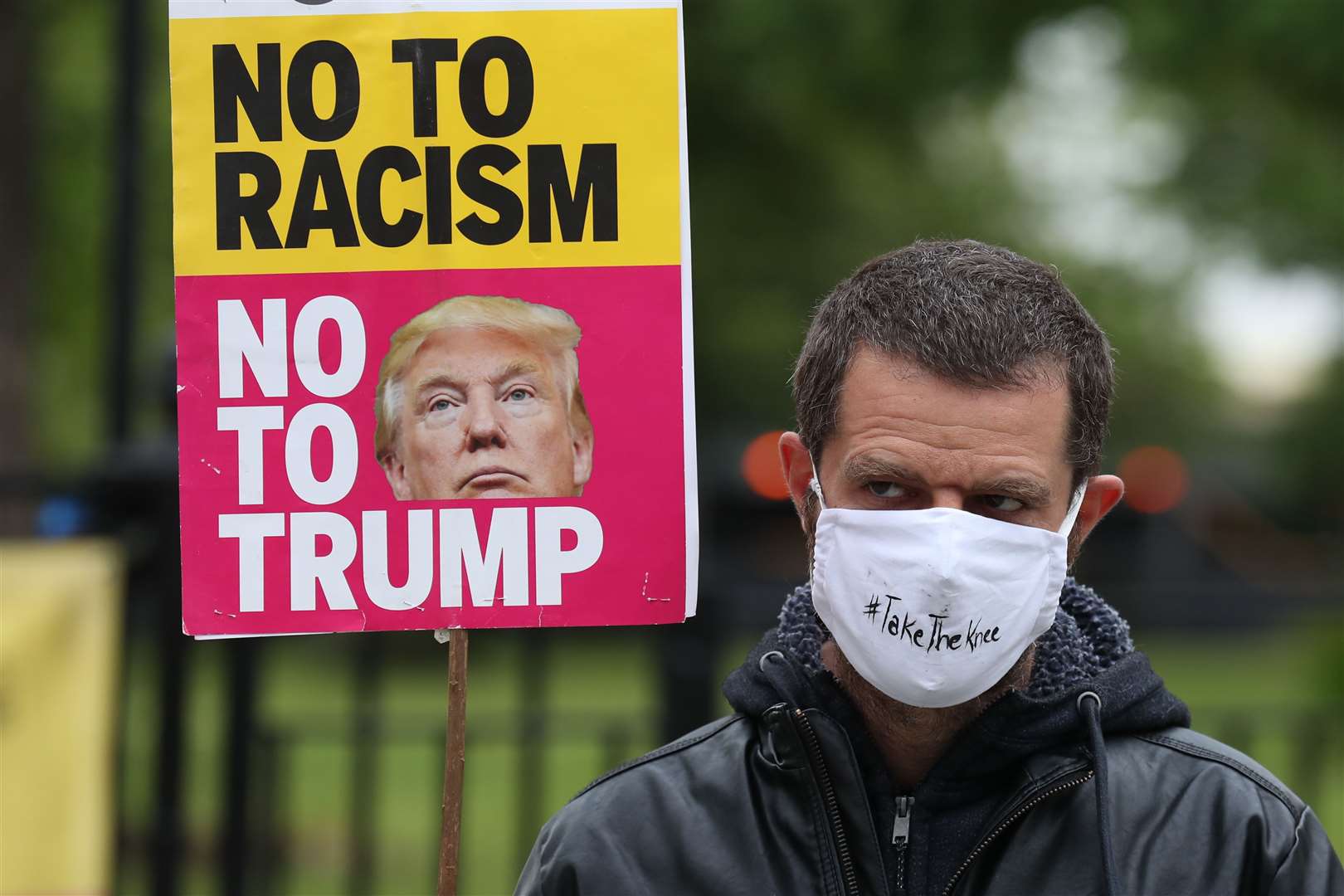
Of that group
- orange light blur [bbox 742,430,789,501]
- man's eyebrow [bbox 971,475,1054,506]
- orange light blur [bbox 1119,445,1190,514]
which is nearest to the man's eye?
man's eyebrow [bbox 971,475,1054,506]

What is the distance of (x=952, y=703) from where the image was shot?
2.37 m

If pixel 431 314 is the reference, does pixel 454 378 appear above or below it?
below

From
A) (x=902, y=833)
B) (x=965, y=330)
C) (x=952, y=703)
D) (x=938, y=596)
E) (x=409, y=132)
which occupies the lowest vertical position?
(x=902, y=833)

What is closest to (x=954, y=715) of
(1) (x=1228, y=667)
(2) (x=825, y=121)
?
(2) (x=825, y=121)

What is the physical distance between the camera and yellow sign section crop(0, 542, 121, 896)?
477 cm

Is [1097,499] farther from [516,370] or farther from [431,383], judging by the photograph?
[431,383]

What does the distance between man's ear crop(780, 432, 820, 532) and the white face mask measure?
0.17 metres

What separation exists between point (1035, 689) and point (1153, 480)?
755 inches

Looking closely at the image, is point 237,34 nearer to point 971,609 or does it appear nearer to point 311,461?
point 311,461

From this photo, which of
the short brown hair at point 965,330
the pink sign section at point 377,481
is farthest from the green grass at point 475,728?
the short brown hair at point 965,330

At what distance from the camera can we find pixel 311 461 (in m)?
2.68

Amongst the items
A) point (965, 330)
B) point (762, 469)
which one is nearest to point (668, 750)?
point (965, 330)

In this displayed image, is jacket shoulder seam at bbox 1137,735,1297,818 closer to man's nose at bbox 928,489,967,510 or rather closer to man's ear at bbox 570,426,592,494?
man's nose at bbox 928,489,967,510

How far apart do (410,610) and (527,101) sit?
82 centimetres
